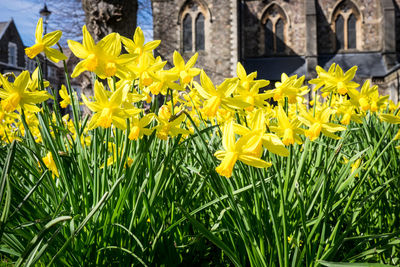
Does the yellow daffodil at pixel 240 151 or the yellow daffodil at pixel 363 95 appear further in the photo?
the yellow daffodil at pixel 363 95

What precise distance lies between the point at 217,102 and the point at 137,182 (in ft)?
1.22

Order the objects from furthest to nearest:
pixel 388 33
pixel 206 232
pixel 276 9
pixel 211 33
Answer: pixel 276 9
pixel 388 33
pixel 211 33
pixel 206 232

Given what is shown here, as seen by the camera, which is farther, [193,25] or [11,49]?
[11,49]

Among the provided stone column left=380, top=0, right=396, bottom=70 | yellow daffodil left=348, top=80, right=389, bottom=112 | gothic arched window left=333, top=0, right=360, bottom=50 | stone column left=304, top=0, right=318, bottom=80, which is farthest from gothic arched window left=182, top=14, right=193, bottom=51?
yellow daffodil left=348, top=80, right=389, bottom=112

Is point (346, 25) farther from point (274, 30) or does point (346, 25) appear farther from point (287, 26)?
point (274, 30)

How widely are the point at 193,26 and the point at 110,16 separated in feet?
40.7

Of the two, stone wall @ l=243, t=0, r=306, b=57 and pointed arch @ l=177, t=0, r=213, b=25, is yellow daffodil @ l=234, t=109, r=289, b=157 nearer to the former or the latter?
pointed arch @ l=177, t=0, r=213, b=25

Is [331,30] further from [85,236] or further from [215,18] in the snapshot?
[85,236]

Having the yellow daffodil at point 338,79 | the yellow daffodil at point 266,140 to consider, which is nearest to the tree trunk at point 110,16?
the yellow daffodil at point 338,79

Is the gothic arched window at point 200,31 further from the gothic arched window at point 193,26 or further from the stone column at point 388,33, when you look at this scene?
the stone column at point 388,33

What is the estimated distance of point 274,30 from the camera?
636 inches

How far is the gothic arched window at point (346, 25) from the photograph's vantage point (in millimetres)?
15961

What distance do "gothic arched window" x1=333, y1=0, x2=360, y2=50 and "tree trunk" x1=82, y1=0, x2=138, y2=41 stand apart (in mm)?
15099

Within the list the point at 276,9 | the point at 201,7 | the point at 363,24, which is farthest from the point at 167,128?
the point at 363,24
